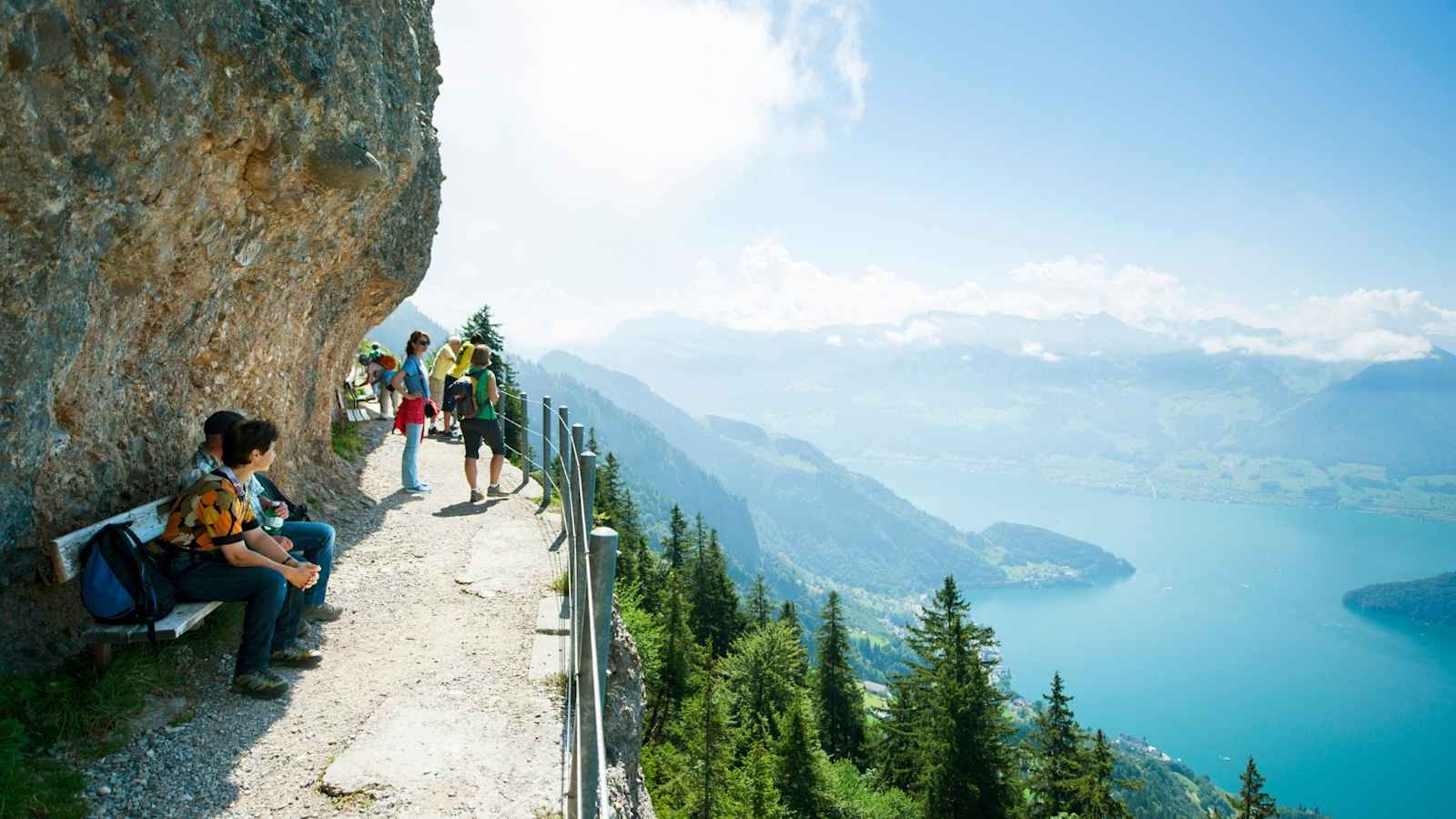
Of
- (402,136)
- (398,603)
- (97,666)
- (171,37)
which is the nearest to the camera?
(97,666)

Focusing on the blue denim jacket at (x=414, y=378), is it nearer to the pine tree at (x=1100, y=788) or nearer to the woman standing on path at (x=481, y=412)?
the woman standing on path at (x=481, y=412)

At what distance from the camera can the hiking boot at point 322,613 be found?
6789mm

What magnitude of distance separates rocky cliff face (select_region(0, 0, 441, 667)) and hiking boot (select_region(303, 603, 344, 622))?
1.74 metres

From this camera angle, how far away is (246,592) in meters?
5.18

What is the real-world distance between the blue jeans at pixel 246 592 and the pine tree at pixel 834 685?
36.5m

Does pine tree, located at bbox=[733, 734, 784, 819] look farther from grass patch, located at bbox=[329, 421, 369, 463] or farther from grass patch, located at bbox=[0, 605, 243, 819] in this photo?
grass patch, located at bbox=[0, 605, 243, 819]

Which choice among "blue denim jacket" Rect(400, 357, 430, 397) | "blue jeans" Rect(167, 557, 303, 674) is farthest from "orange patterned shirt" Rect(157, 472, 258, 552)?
"blue denim jacket" Rect(400, 357, 430, 397)

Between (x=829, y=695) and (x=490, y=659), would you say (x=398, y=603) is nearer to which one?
(x=490, y=659)

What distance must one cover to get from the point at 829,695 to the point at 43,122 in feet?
139

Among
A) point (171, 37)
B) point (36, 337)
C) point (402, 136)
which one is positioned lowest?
point (36, 337)

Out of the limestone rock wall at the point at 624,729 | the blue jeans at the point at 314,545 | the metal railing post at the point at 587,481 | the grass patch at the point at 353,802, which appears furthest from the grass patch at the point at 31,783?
the metal railing post at the point at 587,481

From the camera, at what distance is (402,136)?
948 centimetres

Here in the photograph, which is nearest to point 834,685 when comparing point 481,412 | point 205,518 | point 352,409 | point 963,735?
point 963,735

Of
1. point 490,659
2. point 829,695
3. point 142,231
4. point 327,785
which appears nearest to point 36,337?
point 142,231
